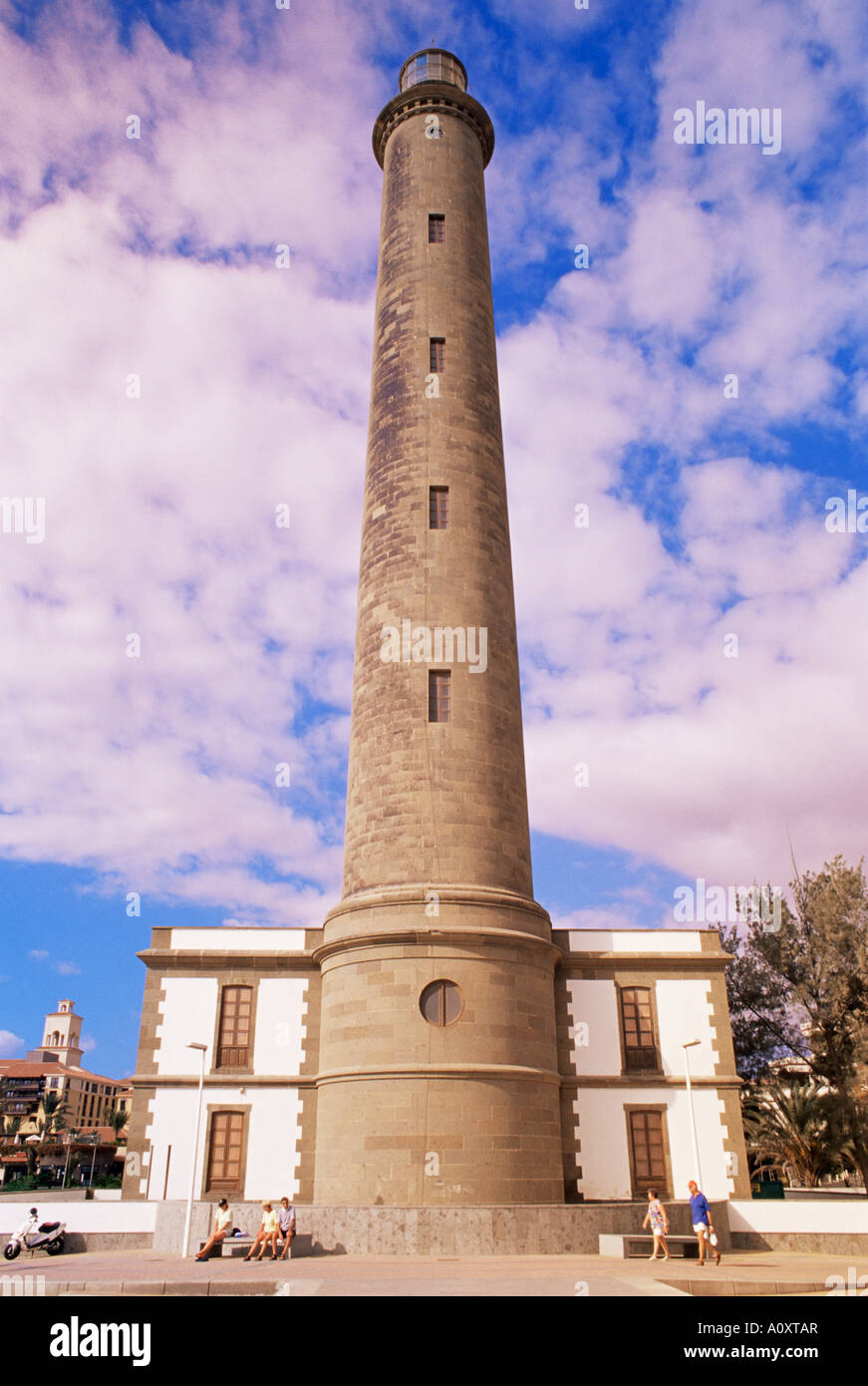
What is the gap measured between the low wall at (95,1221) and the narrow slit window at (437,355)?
61.8 ft

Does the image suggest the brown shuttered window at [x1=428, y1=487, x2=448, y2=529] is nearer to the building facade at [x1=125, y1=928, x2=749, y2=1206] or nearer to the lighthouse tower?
the lighthouse tower

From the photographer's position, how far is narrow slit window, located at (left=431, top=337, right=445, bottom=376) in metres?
23.9

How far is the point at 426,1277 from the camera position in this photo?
12445mm

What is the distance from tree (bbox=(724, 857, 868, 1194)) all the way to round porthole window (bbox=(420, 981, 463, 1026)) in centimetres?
1591

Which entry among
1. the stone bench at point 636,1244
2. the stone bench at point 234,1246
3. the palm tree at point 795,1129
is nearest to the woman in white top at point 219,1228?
the stone bench at point 234,1246

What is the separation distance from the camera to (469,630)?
2159cm

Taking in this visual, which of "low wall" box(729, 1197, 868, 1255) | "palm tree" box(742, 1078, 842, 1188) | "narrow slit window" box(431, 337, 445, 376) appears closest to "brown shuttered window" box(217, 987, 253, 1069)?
"low wall" box(729, 1197, 868, 1255)

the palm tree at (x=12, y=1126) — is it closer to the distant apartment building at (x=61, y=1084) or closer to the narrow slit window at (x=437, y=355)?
the distant apartment building at (x=61, y=1084)

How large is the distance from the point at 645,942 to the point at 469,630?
845cm

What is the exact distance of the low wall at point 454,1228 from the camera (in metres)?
15.6
